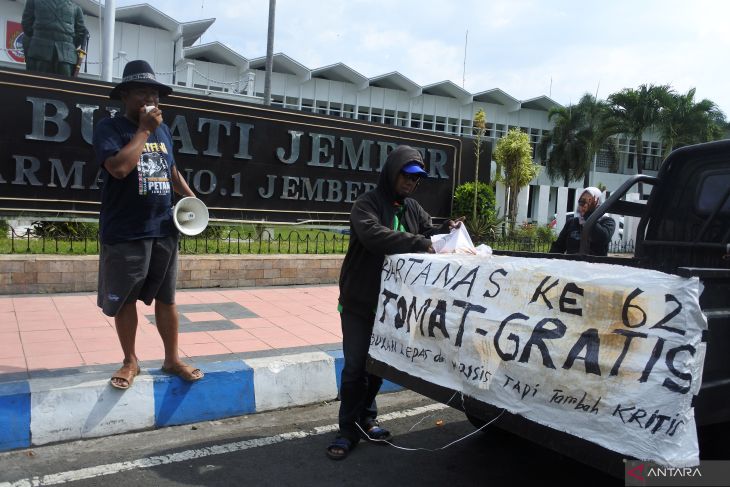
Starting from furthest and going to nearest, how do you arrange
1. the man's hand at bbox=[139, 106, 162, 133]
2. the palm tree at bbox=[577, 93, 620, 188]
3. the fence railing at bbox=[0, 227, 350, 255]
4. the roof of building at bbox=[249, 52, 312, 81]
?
the palm tree at bbox=[577, 93, 620, 188]
the roof of building at bbox=[249, 52, 312, 81]
the fence railing at bbox=[0, 227, 350, 255]
the man's hand at bbox=[139, 106, 162, 133]

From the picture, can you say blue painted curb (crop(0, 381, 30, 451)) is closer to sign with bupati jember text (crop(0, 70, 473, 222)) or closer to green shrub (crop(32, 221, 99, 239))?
sign with bupati jember text (crop(0, 70, 473, 222))

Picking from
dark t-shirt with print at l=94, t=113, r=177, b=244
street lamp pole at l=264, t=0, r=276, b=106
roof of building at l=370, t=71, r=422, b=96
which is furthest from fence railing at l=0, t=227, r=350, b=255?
roof of building at l=370, t=71, r=422, b=96

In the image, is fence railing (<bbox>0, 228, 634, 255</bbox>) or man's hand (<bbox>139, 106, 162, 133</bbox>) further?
fence railing (<bbox>0, 228, 634, 255</bbox>)

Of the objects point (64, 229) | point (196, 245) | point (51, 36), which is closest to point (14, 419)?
point (196, 245)

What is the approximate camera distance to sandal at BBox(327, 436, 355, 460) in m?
3.58

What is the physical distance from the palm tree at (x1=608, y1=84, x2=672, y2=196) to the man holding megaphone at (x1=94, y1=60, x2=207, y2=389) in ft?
115

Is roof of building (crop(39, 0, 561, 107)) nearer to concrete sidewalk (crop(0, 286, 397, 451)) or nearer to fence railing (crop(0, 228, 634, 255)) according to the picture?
fence railing (crop(0, 228, 634, 255))

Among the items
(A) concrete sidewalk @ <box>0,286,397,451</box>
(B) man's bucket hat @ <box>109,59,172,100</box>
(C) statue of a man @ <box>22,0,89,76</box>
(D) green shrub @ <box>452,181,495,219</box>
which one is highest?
(C) statue of a man @ <box>22,0,89,76</box>

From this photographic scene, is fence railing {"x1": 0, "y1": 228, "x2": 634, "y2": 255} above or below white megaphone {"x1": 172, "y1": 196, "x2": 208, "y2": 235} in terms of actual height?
below

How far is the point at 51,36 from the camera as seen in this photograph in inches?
411

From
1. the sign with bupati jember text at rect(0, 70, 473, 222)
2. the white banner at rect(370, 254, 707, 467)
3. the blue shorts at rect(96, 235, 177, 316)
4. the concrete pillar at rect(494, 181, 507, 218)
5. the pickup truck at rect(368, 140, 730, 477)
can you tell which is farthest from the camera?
the concrete pillar at rect(494, 181, 507, 218)

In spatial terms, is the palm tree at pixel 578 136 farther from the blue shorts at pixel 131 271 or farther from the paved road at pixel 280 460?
the blue shorts at pixel 131 271

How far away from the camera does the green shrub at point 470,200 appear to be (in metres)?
13.3

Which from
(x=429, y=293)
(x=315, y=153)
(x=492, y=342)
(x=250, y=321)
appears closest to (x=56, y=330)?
(x=250, y=321)
